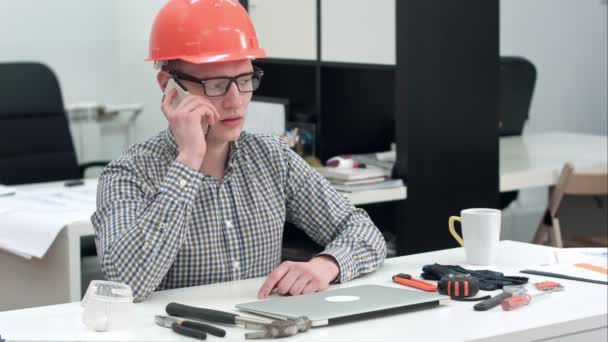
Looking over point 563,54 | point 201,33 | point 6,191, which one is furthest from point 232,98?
point 563,54

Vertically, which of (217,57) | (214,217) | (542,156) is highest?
(217,57)

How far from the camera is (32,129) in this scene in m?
4.16

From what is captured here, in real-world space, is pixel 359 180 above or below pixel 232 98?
below

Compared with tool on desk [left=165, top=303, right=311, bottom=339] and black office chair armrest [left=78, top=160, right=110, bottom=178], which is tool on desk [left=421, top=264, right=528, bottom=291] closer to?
tool on desk [left=165, top=303, right=311, bottom=339]

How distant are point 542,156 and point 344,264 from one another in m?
2.38

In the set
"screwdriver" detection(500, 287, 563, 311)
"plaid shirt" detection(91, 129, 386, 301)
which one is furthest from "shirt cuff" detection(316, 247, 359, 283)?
"screwdriver" detection(500, 287, 563, 311)

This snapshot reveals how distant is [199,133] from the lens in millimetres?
1862

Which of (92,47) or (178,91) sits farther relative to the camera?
(92,47)

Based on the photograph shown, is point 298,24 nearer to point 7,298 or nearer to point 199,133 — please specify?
point 7,298

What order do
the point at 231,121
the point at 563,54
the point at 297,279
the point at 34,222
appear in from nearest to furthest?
the point at 297,279 < the point at 231,121 < the point at 34,222 < the point at 563,54

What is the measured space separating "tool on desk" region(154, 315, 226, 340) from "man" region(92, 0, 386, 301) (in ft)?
0.65

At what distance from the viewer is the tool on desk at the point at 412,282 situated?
5.90 feet

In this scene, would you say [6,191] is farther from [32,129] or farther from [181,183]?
[181,183]

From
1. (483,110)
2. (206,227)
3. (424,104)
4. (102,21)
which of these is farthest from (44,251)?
(102,21)
